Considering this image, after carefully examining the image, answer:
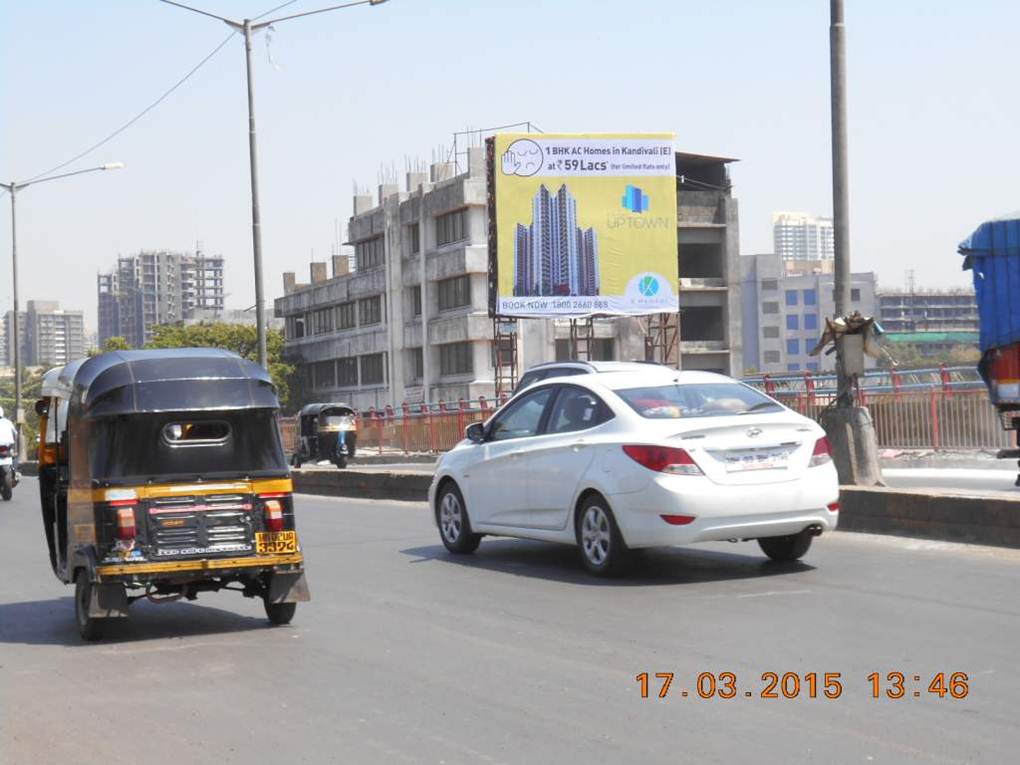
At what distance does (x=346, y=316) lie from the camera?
95625 mm

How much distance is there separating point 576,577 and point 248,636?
314cm

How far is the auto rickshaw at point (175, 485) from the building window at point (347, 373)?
83.1 m

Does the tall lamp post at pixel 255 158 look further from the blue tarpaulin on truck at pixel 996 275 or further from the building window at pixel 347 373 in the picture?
the building window at pixel 347 373

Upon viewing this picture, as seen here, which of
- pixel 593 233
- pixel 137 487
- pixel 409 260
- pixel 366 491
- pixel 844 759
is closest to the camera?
pixel 844 759

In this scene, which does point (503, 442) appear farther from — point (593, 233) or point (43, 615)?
point (593, 233)

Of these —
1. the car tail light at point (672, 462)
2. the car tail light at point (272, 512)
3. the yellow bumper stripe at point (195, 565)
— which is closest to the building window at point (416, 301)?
the car tail light at point (672, 462)

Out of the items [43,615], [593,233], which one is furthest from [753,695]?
[593,233]

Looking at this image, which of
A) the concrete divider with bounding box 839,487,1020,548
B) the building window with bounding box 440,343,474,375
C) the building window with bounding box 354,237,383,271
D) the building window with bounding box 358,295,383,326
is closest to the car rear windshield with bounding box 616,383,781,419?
the concrete divider with bounding box 839,487,1020,548

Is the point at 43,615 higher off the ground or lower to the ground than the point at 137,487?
lower

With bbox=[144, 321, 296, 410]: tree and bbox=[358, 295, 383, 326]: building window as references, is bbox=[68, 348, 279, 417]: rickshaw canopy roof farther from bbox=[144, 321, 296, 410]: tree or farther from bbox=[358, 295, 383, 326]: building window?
bbox=[144, 321, 296, 410]: tree

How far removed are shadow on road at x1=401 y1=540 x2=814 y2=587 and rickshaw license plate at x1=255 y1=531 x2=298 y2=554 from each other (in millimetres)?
2678

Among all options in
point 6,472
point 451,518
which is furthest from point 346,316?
point 451,518

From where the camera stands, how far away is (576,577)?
11906 mm

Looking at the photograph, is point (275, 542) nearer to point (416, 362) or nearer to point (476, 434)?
point (476, 434)
